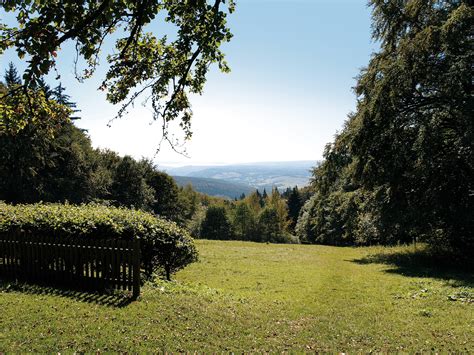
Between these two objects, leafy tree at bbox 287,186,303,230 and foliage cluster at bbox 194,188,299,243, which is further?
leafy tree at bbox 287,186,303,230

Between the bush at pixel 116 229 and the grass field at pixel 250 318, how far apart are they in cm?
126

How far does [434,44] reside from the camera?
18797 millimetres

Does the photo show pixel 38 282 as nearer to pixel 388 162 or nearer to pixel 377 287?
pixel 377 287

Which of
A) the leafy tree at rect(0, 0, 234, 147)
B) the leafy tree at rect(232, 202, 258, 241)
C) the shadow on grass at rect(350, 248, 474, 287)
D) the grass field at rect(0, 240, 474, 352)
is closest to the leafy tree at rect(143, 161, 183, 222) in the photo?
the leafy tree at rect(232, 202, 258, 241)

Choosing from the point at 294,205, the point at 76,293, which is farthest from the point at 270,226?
the point at 76,293

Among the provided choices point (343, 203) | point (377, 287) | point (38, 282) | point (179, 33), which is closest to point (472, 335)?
point (377, 287)

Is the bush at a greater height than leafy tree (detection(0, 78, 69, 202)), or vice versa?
leafy tree (detection(0, 78, 69, 202))

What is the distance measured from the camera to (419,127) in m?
20.4

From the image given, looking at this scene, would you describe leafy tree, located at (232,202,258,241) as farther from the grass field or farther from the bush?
the bush

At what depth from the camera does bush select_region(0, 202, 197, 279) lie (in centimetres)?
1204

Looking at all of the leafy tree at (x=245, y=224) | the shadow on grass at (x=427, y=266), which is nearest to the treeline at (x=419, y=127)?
the shadow on grass at (x=427, y=266)

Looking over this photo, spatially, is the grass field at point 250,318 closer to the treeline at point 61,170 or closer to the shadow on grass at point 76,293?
the shadow on grass at point 76,293

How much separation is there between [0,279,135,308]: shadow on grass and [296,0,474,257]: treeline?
54.4 feet

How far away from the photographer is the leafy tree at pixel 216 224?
87.6 meters
